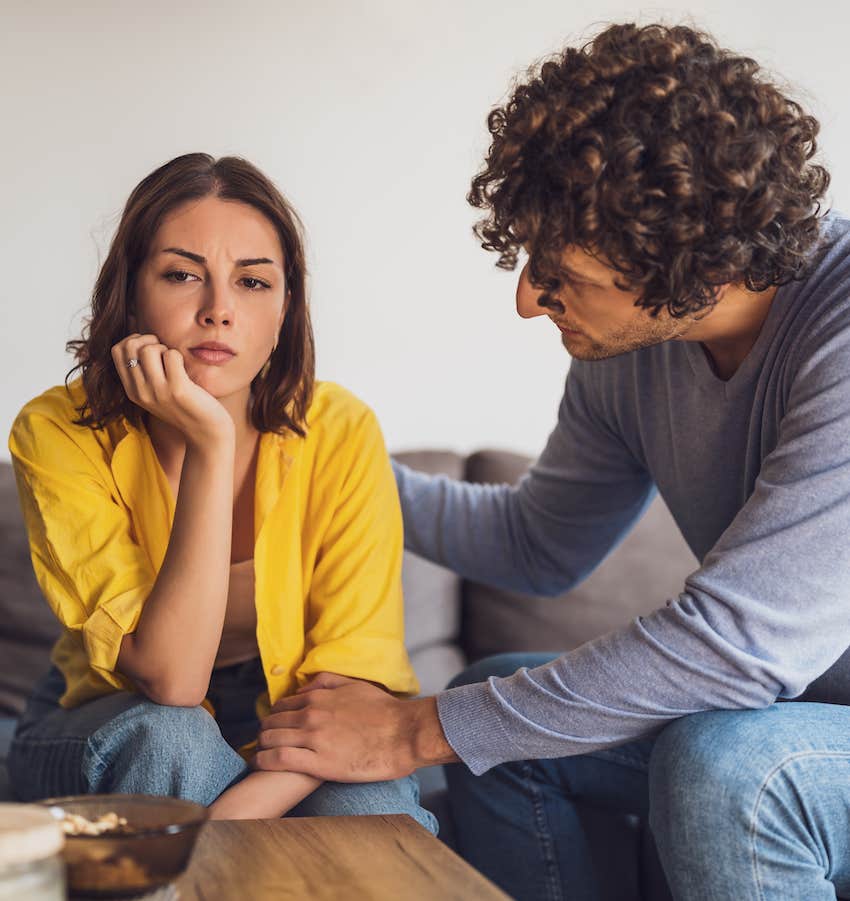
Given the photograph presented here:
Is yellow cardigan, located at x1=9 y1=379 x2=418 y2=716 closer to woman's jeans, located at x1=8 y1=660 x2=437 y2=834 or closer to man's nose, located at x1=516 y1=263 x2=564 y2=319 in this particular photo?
woman's jeans, located at x1=8 y1=660 x2=437 y2=834

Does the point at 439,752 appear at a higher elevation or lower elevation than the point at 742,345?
lower

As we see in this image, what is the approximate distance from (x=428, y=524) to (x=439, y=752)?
0.62 meters

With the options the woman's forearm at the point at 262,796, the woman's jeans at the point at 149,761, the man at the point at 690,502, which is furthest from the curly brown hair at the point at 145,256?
the woman's forearm at the point at 262,796

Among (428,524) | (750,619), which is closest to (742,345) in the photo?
(750,619)

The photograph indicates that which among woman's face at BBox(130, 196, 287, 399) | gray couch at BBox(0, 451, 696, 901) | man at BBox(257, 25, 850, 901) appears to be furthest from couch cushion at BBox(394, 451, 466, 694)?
woman's face at BBox(130, 196, 287, 399)

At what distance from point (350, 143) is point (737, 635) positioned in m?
1.53

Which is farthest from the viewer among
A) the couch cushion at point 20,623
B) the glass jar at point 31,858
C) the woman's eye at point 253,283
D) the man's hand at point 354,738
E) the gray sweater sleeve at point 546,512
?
the couch cushion at point 20,623

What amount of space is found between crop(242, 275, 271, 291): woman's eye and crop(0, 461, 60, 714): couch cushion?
2.70 feet

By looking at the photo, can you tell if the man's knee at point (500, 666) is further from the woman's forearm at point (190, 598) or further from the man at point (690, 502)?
the woman's forearm at point (190, 598)

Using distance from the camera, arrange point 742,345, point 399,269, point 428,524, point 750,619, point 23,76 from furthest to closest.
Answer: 1. point 399,269
2. point 23,76
3. point 428,524
4. point 742,345
5. point 750,619

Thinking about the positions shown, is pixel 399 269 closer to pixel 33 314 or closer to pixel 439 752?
pixel 33 314

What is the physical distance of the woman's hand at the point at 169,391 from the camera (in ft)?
4.56

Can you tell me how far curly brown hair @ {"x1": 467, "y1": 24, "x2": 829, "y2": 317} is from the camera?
1.31 metres

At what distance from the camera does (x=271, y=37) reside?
2332 millimetres
